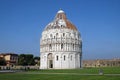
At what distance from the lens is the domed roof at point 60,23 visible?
101762 millimetres

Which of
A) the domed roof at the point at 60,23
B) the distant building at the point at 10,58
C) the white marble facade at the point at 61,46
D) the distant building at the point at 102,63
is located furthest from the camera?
the distant building at the point at 102,63

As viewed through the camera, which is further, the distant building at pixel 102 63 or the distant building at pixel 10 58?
the distant building at pixel 102 63

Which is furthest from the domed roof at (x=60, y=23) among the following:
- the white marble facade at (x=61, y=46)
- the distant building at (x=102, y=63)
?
the distant building at (x=102, y=63)

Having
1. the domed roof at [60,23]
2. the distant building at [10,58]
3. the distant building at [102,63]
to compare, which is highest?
the domed roof at [60,23]

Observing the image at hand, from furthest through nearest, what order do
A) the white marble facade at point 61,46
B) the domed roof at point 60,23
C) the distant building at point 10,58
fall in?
the distant building at point 10,58
the domed roof at point 60,23
the white marble facade at point 61,46

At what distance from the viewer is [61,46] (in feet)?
326

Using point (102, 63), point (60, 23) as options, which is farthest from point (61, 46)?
point (102, 63)

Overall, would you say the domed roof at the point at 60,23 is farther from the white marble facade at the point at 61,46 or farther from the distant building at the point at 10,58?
the distant building at the point at 10,58

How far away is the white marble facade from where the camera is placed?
98.5 meters

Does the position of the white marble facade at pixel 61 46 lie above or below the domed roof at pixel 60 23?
below

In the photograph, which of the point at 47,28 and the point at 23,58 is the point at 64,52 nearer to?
the point at 47,28

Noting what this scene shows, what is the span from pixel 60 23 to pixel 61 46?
393 inches

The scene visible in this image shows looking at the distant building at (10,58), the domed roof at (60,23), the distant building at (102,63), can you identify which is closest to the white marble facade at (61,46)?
the domed roof at (60,23)

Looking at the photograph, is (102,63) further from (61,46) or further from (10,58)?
(61,46)
